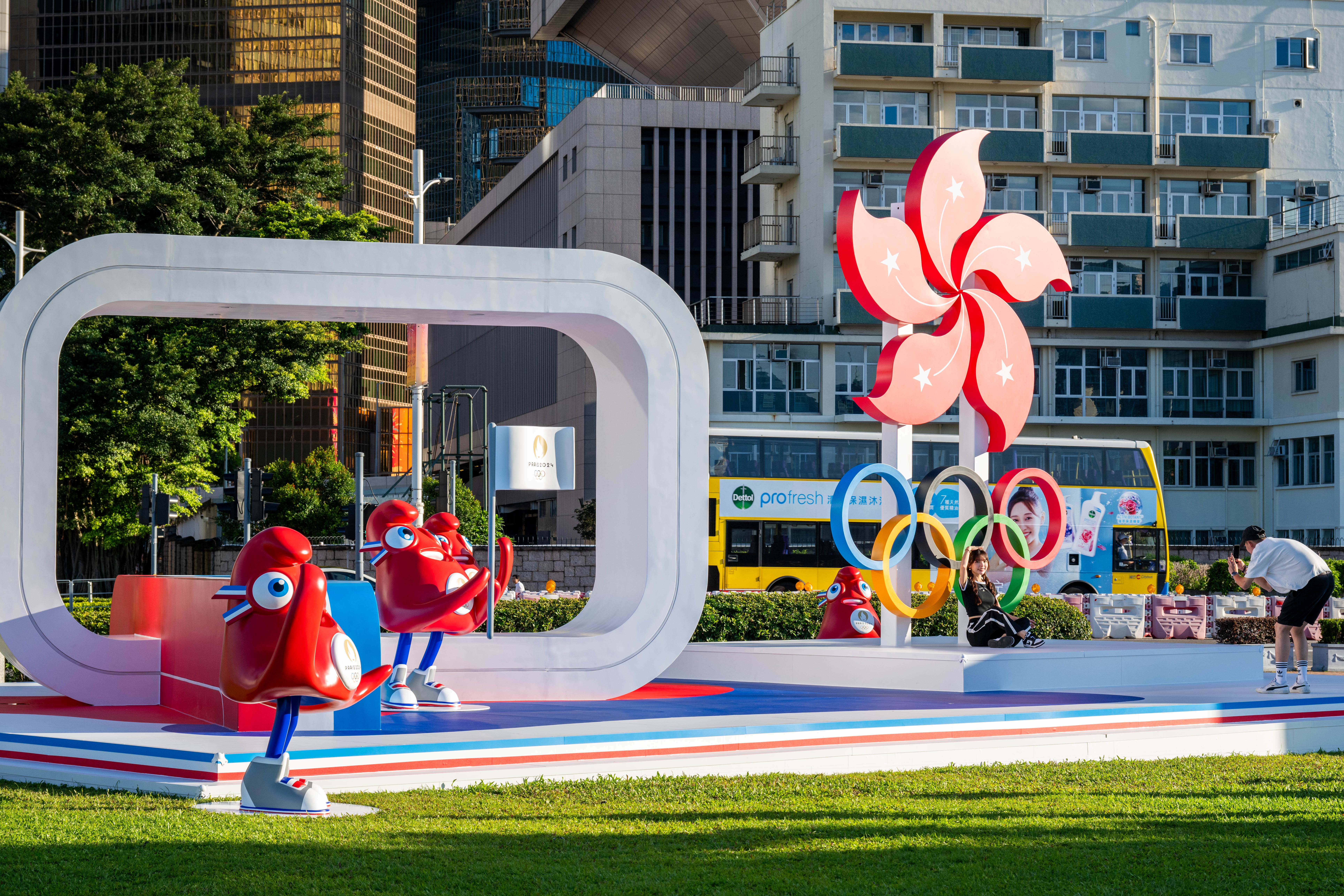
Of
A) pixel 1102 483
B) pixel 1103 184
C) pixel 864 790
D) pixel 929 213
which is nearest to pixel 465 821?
pixel 864 790

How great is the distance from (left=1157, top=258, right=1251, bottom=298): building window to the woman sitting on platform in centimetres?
3333

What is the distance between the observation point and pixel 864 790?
376 inches

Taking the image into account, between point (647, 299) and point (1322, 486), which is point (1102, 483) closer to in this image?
point (1322, 486)

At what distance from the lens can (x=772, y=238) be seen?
4822 cm

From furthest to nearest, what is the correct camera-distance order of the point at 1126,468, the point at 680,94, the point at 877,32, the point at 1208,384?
the point at 680,94, the point at 1208,384, the point at 877,32, the point at 1126,468

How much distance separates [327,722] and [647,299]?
16.1ft

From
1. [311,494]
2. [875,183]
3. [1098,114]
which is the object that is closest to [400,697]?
[875,183]

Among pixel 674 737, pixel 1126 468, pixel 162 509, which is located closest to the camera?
pixel 674 737

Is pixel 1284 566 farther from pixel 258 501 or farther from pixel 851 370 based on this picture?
pixel 851 370

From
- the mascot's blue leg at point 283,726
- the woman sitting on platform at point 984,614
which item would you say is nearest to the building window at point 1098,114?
the woman sitting on platform at point 984,614

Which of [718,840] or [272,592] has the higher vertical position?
[272,592]

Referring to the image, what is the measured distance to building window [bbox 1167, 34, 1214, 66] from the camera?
47281 millimetres

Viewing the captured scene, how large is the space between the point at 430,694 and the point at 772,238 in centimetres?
3694

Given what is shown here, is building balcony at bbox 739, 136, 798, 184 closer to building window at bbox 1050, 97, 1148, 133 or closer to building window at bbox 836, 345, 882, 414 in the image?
building window at bbox 836, 345, 882, 414
